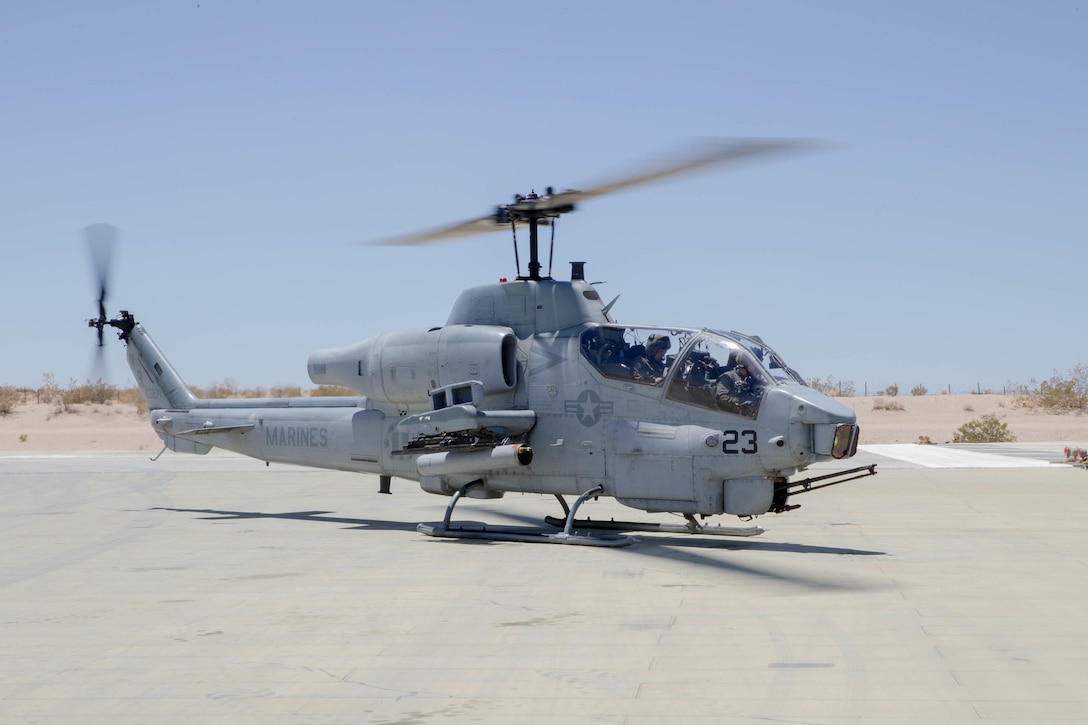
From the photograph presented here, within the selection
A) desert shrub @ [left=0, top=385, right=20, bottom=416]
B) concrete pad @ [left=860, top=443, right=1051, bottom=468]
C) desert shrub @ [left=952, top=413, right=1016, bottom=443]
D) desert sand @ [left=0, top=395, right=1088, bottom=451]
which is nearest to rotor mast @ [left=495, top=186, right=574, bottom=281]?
concrete pad @ [left=860, top=443, right=1051, bottom=468]

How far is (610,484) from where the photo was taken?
540 inches

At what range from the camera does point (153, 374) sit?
19609mm

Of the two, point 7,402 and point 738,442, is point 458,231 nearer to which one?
point 738,442

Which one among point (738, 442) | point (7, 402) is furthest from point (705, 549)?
point (7, 402)

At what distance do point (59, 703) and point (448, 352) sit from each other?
9.05 metres

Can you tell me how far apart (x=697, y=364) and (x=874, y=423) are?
46612 millimetres

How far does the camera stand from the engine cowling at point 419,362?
47.8 ft

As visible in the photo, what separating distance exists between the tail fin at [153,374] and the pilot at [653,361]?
30.6 feet

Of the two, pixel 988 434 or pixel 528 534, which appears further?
pixel 988 434

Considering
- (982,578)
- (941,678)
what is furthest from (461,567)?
(941,678)

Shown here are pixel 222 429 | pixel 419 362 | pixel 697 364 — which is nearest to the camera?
pixel 697 364

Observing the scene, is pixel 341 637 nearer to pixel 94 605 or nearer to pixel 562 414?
pixel 94 605

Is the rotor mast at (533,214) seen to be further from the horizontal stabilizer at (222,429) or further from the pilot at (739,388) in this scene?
the horizontal stabilizer at (222,429)

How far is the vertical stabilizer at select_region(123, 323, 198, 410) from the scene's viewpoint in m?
19.4
